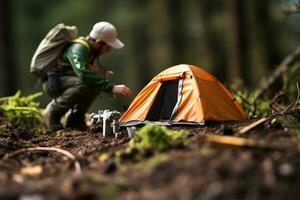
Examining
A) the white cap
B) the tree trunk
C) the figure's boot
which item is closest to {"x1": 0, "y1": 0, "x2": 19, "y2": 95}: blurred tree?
the figure's boot

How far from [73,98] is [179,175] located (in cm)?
414

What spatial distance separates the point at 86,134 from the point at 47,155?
5.52 ft

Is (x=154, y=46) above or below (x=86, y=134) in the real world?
below

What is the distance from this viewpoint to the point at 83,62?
22.6ft

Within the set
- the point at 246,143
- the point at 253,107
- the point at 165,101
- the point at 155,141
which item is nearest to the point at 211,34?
the point at 253,107

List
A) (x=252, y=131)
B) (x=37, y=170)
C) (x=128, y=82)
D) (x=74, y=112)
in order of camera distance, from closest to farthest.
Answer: (x=37, y=170) < (x=252, y=131) < (x=74, y=112) < (x=128, y=82)

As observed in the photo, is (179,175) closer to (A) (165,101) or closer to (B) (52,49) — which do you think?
(A) (165,101)

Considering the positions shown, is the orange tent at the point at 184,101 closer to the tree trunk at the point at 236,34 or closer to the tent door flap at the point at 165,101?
the tent door flap at the point at 165,101

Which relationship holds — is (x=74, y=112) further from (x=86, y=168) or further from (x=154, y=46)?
(x=154, y=46)

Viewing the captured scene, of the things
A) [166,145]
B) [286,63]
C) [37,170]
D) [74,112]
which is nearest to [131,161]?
[166,145]

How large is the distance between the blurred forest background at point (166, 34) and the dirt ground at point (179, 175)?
8.73 m

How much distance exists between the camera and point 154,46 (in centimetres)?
2772

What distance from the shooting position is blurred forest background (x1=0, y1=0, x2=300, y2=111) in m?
13.0

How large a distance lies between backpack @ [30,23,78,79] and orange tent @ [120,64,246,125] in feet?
5.00
